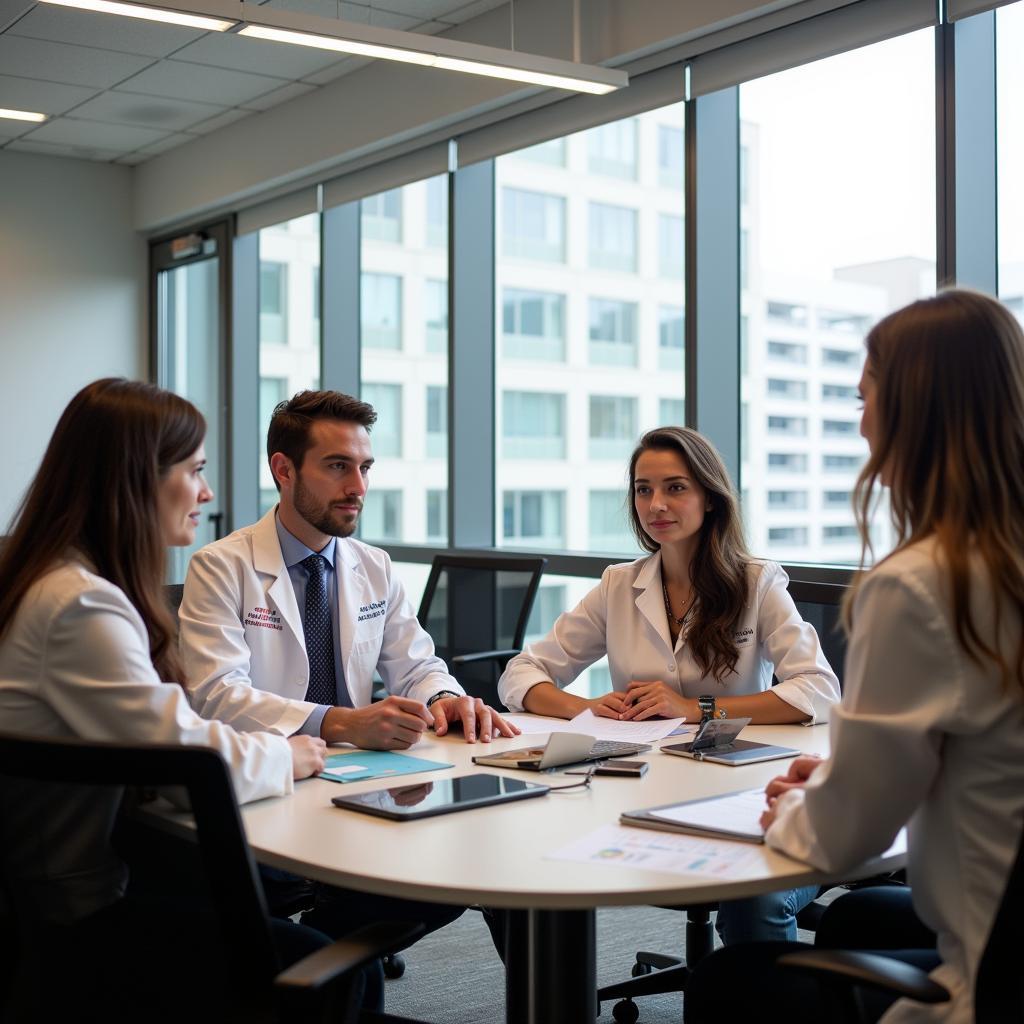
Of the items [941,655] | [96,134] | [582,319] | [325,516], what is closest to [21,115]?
[96,134]

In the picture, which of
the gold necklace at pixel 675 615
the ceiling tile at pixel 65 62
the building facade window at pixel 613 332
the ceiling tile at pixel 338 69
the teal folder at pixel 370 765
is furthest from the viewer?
the building facade window at pixel 613 332

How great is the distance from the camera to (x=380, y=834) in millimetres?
1556

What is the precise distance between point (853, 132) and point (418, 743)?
13.5 feet

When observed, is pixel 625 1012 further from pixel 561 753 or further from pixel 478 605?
pixel 478 605

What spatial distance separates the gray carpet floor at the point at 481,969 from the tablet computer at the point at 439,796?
1077 millimetres

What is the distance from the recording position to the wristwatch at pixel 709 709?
7.27 feet

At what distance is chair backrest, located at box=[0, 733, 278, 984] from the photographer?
1218 mm

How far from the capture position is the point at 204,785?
123 cm

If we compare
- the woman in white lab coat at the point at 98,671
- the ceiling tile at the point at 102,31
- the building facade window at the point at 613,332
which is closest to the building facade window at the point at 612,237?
the building facade window at the point at 613,332

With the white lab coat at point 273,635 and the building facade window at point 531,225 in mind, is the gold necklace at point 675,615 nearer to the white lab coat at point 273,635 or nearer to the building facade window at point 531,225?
the white lab coat at point 273,635

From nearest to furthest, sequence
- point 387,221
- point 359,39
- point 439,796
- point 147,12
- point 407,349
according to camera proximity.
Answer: point 439,796 → point 147,12 → point 359,39 → point 387,221 → point 407,349

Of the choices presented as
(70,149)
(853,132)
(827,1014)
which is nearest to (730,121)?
(853,132)

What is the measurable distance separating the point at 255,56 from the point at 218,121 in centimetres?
113

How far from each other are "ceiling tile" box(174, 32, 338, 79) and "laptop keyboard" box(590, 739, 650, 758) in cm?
376
